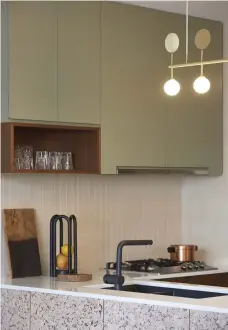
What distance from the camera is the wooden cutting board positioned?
504 cm

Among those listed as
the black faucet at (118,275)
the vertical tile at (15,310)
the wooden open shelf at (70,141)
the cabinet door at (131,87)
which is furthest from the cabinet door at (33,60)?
the vertical tile at (15,310)

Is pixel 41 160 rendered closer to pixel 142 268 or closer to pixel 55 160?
pixel 55 160

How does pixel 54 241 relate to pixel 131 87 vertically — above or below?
below

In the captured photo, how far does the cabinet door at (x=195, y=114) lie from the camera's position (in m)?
5.80

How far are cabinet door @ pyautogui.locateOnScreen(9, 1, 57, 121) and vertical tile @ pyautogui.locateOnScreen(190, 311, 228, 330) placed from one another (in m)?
1.73

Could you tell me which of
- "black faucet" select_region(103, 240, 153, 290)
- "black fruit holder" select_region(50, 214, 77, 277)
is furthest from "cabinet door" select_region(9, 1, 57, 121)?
"black faucet" select_region(103, 240, 153, 290)

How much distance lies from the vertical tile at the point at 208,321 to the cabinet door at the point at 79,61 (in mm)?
1755

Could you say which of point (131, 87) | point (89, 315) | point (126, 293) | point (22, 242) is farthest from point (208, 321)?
point (131, 87)

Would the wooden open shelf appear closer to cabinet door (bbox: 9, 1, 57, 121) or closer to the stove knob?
cabinet door (bbox: 9, 1, 57, 121)

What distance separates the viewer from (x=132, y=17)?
217 inches

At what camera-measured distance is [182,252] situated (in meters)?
5.81

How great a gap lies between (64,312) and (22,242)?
2.70ft

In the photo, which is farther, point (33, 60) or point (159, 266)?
point (159, 266)

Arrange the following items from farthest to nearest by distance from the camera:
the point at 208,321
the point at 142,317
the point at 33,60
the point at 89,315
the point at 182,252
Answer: the point at 182,252, the point at 33,60, the point at 89,315, the point at 142,317, the point at 208,321
